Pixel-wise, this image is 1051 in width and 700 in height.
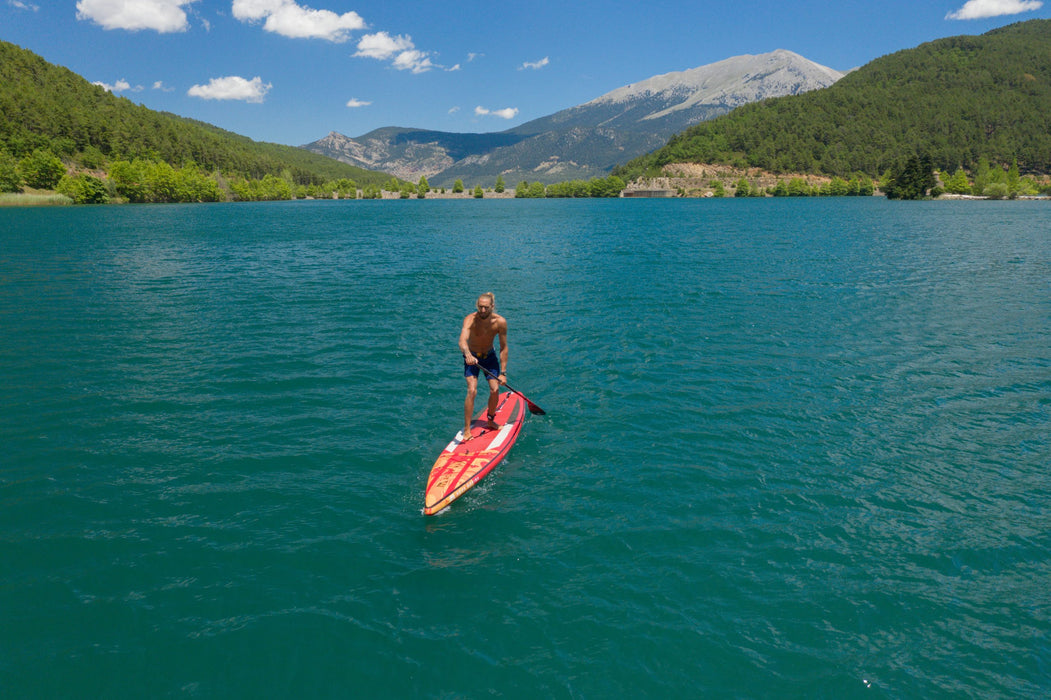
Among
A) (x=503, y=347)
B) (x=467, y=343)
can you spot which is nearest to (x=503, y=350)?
(x=503, y=347)

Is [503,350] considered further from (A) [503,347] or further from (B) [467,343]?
(B) [467,343]

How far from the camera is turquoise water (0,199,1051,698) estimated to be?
320 inches

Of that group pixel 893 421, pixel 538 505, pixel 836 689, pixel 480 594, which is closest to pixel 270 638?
pixel 480 594

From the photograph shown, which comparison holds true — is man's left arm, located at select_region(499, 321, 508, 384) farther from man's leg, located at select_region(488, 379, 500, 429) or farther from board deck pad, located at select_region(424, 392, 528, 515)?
board deck pad, located at select_region(424, 392, 528, 515)

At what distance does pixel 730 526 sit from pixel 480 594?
5.35 metres

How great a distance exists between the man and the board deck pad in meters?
0.34

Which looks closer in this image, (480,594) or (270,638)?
(270,638)

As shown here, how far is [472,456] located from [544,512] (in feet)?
8.12

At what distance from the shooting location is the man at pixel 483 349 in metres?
13.6

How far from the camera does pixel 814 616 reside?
8.89 m

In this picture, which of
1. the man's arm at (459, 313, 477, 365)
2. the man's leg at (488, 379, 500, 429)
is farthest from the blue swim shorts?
the man's arm at (459, 313, 477, 365)

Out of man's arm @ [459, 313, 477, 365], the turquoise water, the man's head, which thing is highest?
the man's head

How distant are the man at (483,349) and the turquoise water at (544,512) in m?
1.71

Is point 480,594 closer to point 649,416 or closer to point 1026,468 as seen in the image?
point 649,416
